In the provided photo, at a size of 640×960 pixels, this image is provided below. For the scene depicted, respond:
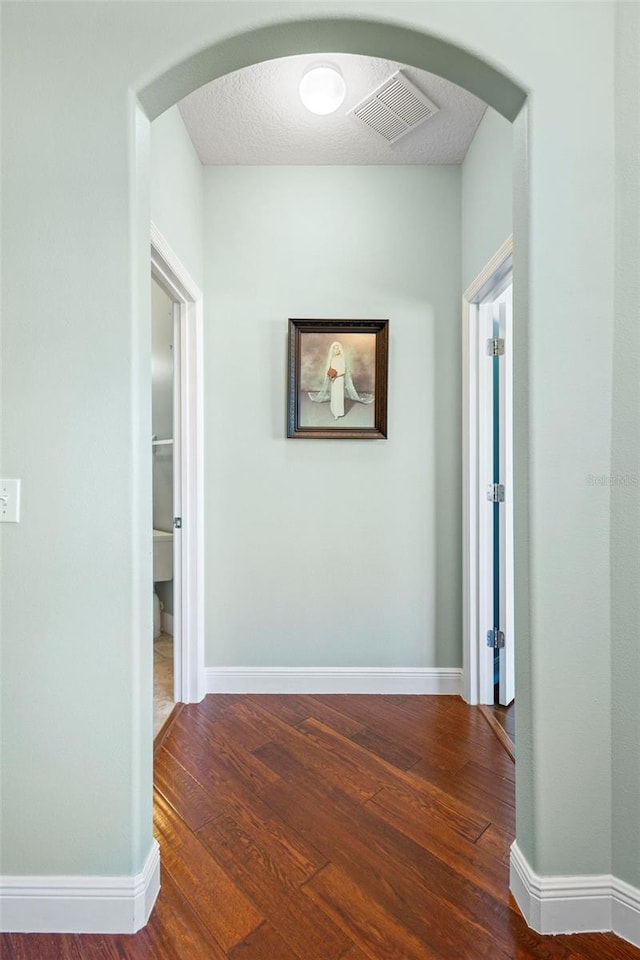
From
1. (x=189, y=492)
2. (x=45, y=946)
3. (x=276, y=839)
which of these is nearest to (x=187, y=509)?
(x=189, y=492)

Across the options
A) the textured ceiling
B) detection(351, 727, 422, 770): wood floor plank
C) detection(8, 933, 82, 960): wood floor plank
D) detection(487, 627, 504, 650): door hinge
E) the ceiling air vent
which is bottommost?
detection(8, 933, 82, 960): wood floor plank

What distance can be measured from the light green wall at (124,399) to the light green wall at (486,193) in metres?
0.60

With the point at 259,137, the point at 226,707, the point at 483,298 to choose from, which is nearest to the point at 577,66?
the point at 483,298

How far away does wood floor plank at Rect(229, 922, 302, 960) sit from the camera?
1049mm

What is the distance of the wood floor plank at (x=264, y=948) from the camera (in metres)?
1.05

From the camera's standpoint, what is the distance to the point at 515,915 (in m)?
1.15

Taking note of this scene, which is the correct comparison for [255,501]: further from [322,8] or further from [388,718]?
[322,8]

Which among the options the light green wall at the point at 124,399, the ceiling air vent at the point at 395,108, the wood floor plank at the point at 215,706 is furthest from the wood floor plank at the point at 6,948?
the ceiling air vent at the point at 395,108

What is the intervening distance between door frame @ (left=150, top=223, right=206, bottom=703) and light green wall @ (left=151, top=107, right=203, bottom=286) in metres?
0.22

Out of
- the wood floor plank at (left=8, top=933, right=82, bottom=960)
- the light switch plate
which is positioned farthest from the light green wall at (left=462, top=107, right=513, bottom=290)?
the wood floor plank at (left=8, top=933, right=82, bottom=960)

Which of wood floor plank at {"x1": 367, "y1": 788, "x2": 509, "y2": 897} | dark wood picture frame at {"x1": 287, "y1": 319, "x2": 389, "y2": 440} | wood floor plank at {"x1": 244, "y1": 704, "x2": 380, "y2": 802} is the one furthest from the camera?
dark wood picture frame at {"x1": 287, "y1": 319, "x2": 389, "y2": 440}

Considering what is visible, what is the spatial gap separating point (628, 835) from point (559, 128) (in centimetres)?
185

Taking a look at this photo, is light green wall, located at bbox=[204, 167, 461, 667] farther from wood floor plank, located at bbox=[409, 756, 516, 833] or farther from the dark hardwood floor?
wood floor plank, located at bbox=[409, 756, 516, 833]

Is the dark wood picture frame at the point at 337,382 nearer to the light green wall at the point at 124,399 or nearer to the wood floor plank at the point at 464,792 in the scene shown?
the light green wall at the point at 124,399
